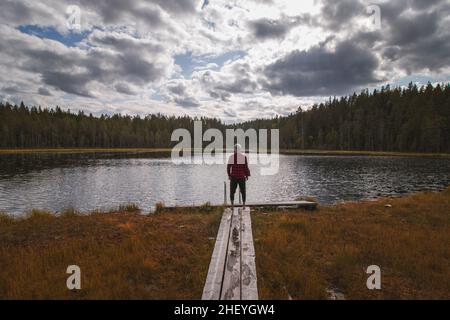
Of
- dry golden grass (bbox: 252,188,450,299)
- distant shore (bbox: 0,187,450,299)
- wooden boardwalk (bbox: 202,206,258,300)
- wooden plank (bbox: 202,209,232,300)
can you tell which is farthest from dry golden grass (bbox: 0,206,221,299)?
dry golden grass (bbox: 252,188,450,299)

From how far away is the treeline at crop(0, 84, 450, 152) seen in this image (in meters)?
87.9

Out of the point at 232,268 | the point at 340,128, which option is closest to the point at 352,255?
the point at 232,268

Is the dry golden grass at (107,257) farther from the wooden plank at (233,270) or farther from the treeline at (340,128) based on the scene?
the treeline at (340,128)

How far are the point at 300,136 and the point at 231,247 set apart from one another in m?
137

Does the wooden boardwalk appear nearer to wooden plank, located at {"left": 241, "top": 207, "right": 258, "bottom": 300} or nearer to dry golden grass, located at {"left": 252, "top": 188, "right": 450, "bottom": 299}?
wooden plank, located at {"left": 241, "top": 207, "right": 258, "bottom": 300}

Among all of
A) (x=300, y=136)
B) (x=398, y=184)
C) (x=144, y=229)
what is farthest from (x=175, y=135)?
(x=144, y=229)

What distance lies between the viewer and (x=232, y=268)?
6238mm

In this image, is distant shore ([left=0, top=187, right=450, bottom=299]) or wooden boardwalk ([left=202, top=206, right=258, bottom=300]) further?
distant shore ([left=0, top=187, right=450, bottom=299])

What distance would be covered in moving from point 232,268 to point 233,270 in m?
0.12

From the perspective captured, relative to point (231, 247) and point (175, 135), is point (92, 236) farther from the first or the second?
point (175, 135)

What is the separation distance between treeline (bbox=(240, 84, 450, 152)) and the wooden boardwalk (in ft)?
315

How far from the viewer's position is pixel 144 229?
1021 centimetres

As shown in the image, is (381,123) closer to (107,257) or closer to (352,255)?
(352,255)
